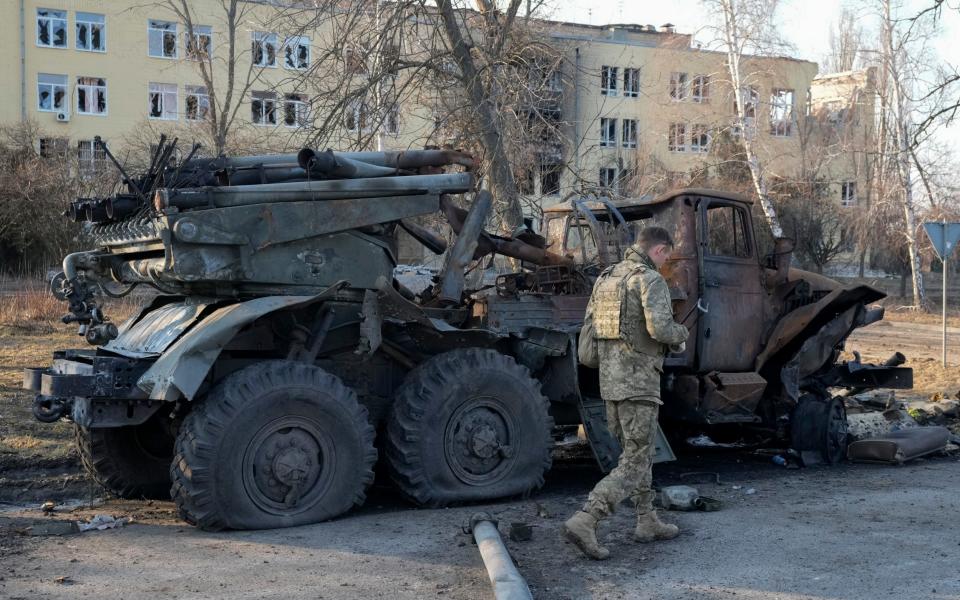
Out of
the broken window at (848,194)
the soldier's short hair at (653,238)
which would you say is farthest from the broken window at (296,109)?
the broken window at (848,194)

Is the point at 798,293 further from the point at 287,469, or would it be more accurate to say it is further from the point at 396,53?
the point at 396,53

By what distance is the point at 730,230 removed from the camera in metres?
9.45

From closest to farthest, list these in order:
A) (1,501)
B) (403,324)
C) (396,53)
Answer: (403,324)
(1,501)
(396,53)

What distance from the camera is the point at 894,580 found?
225 inches

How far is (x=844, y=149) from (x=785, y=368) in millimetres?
21012

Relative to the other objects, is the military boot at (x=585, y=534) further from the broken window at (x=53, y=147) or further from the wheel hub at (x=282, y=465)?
the broken window at (x=53, y=147)

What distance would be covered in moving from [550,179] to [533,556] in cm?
1126

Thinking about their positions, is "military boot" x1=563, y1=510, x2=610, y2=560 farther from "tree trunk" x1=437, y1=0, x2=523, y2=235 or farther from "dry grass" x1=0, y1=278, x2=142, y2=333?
"dry grass" x1=0, y1=278, x2=142, y2=333

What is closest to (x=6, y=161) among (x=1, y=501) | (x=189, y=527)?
(x=1, y=501)

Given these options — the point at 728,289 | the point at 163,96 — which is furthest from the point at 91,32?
the point at 728,289

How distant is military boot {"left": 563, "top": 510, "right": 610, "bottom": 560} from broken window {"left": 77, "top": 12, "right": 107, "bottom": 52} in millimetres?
37098

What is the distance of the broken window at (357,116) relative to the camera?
1312 centimetres

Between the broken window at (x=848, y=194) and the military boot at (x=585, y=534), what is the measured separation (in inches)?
1403

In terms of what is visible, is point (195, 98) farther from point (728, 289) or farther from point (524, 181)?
point (728, 289)
